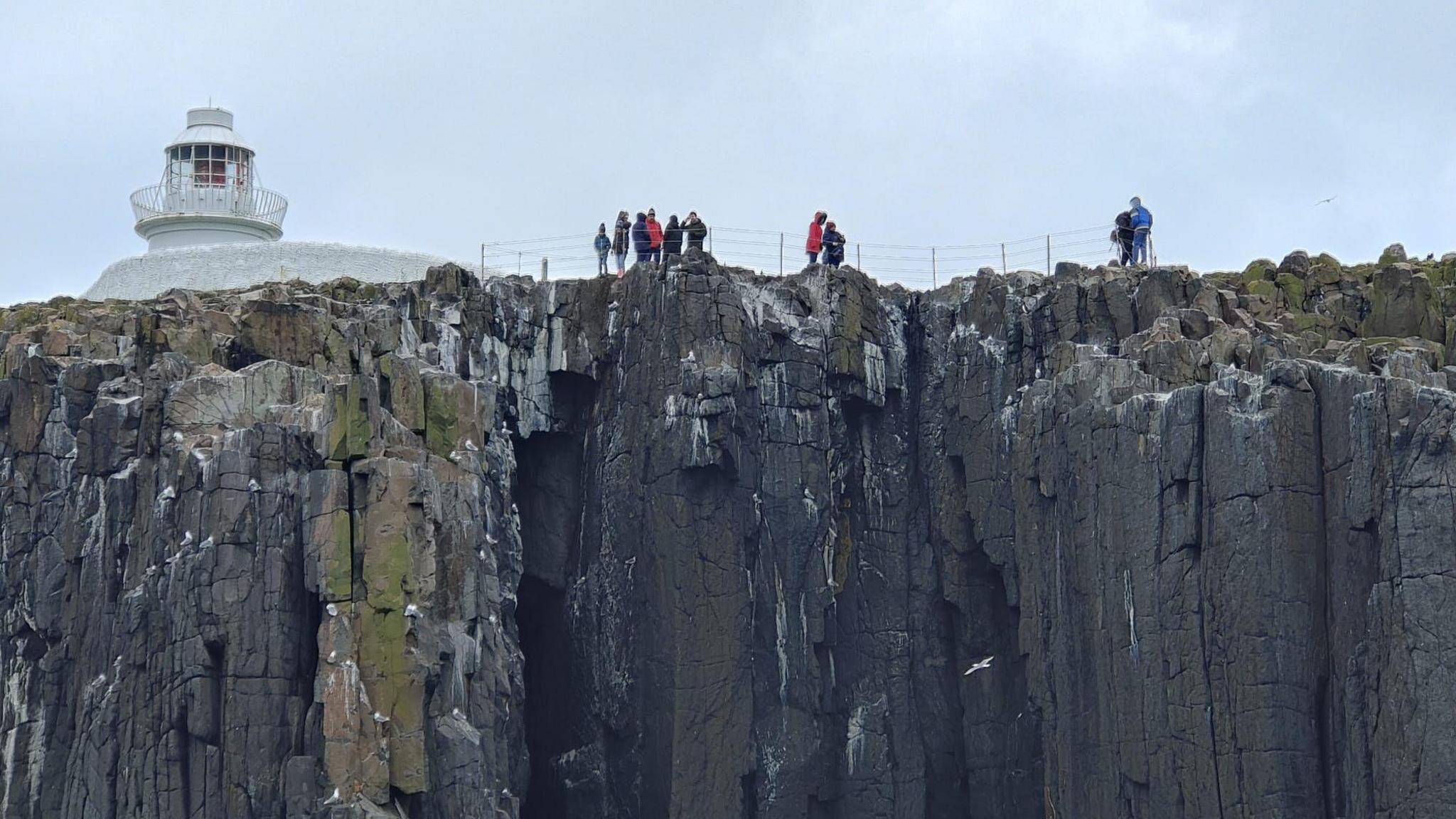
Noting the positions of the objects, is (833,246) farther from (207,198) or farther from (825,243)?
(207,198)

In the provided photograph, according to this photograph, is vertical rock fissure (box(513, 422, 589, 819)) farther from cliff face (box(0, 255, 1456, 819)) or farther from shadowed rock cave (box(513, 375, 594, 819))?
cliff face (box(0, 255, 1456, 819))

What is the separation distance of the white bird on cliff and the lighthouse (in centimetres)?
2635

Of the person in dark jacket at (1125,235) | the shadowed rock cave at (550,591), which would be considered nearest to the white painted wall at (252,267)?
the shadowed rock cave at (550,591)

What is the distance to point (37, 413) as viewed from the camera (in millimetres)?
99375

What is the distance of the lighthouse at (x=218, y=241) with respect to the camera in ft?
384

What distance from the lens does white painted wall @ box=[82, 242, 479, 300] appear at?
117 meters

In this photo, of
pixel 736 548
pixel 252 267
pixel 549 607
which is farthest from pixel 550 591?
pixel 252 267

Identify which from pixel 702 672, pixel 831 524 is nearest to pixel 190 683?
pixel 702 672

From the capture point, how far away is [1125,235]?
110 m

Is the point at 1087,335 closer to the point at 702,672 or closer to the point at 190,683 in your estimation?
the point at 702,672

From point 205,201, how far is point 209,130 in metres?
3.21

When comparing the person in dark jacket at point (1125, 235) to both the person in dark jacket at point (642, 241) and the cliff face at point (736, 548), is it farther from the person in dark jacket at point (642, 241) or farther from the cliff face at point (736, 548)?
the person in dark jacket at point (642, 241)

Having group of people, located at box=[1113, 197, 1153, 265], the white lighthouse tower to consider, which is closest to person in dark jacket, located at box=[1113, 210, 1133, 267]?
group of people, located at box=[1113, 197, 1153, 265]

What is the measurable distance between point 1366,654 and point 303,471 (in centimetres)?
3199
